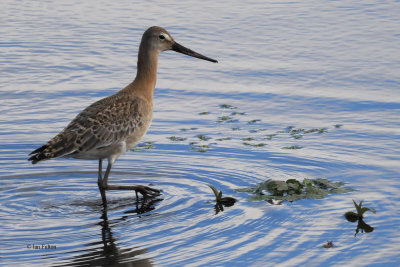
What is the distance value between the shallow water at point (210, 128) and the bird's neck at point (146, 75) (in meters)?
0.93

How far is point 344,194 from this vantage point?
30.2 ft

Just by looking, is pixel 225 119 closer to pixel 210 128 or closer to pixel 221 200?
pixel 210 128

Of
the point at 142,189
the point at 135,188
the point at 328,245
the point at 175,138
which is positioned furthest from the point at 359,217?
the point at 175,138

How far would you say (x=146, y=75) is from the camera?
32.8ft

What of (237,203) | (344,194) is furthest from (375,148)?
(237,203)

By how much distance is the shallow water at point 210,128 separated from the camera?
8031 mm

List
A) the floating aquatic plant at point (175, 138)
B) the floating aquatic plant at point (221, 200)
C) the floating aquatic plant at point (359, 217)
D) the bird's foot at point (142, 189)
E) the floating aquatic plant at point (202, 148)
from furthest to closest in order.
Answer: the floating aquatic plant at point (175, 138)
the floating aquatic plant at point (202, 148)
the bird's foot at point (142, 189)
the floating aquatic plant at point (221, 200)
the floating aquatic plant at point (359, 217)

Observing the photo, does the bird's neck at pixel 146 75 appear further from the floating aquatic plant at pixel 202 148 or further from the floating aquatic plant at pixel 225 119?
the floating aquatic plant at pixel 225 119

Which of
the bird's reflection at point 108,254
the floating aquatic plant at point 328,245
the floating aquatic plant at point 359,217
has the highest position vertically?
the floating aquatic plant at point 359,217

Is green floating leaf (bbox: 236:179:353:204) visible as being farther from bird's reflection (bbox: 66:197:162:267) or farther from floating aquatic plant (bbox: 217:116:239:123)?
floating aquatic plant (bbox: 217:116:239:123)

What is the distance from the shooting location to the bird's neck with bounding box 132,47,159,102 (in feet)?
32.4

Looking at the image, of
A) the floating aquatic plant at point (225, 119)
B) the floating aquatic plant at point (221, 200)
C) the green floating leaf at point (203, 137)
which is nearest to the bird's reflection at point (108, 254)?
the floating aquatic plant at point (221, 200)

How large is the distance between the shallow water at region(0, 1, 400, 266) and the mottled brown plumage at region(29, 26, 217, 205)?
0.52 m

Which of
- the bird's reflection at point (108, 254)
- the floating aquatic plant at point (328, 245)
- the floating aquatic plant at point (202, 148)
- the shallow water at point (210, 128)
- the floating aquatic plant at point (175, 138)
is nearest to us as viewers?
the bird's reflection at point (108, 254)
